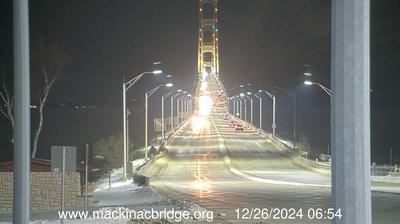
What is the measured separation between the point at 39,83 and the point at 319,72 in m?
81.9

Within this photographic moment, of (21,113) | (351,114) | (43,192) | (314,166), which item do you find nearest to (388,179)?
(314,166)

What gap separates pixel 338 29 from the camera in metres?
5.67

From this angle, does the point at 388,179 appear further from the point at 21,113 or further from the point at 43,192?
the point at 21,113

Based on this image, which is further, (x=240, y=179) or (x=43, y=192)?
(x=240, y=179)

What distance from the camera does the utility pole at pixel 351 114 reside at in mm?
5555

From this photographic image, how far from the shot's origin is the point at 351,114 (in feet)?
18.4

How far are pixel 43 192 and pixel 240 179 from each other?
29614 millimetres

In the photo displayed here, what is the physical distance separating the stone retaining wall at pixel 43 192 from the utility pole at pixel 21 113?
54.8 feet

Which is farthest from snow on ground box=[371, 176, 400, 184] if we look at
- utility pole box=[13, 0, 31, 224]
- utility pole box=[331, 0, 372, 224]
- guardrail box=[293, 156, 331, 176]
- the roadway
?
utility pole box=[331, 0, 372, 224]

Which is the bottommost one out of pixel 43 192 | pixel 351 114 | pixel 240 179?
pixel 240 179

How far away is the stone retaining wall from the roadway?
17.8 ft

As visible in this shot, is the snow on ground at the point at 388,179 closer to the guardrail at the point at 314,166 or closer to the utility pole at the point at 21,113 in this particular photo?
the guardrail at the point at 314,166

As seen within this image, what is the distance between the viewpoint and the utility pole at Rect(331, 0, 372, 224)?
18.2 ft

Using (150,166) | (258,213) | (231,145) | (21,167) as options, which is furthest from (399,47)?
(21,167)
